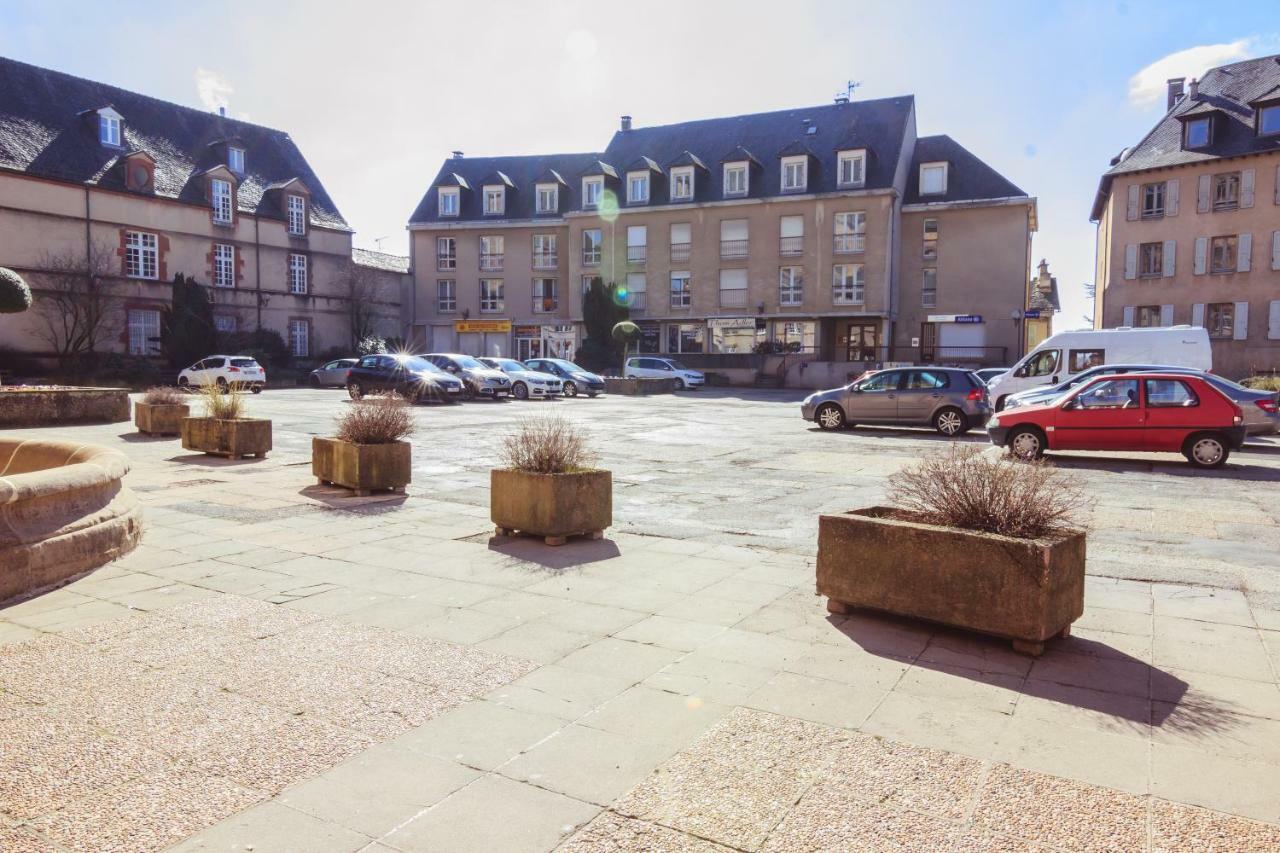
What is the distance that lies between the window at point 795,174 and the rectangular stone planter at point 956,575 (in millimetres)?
42587

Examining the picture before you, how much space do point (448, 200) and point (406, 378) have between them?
3002 centimetres

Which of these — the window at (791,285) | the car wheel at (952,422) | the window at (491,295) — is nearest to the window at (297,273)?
the window at (491,295)

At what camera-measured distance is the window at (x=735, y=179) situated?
153ft

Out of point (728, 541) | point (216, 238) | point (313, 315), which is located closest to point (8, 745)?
point (728, 541)

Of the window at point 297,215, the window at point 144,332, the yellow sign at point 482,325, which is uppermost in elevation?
the window at point 297,215

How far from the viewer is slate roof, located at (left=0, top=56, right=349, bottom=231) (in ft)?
121

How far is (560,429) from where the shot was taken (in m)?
7.66

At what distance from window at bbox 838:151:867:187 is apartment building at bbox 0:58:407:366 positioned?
1080 inches

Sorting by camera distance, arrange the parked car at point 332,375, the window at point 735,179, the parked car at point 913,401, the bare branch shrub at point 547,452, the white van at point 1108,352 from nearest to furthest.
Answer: the bare branch shrub at point 547,452 < the parked car at point 913,401 < the white van at point 1108,352 < the parked car at point 332,375 < the window at point 735,179

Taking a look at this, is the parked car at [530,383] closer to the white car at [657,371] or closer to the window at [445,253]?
the white car at [657,371]

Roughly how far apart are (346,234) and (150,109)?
11047 millimetres

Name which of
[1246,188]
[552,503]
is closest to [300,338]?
A: [552,503]

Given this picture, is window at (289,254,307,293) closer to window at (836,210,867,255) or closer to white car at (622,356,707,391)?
white car at (622,356,707,391)

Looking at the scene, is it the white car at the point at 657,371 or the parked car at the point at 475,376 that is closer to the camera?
the parked car at the point at 475,376
